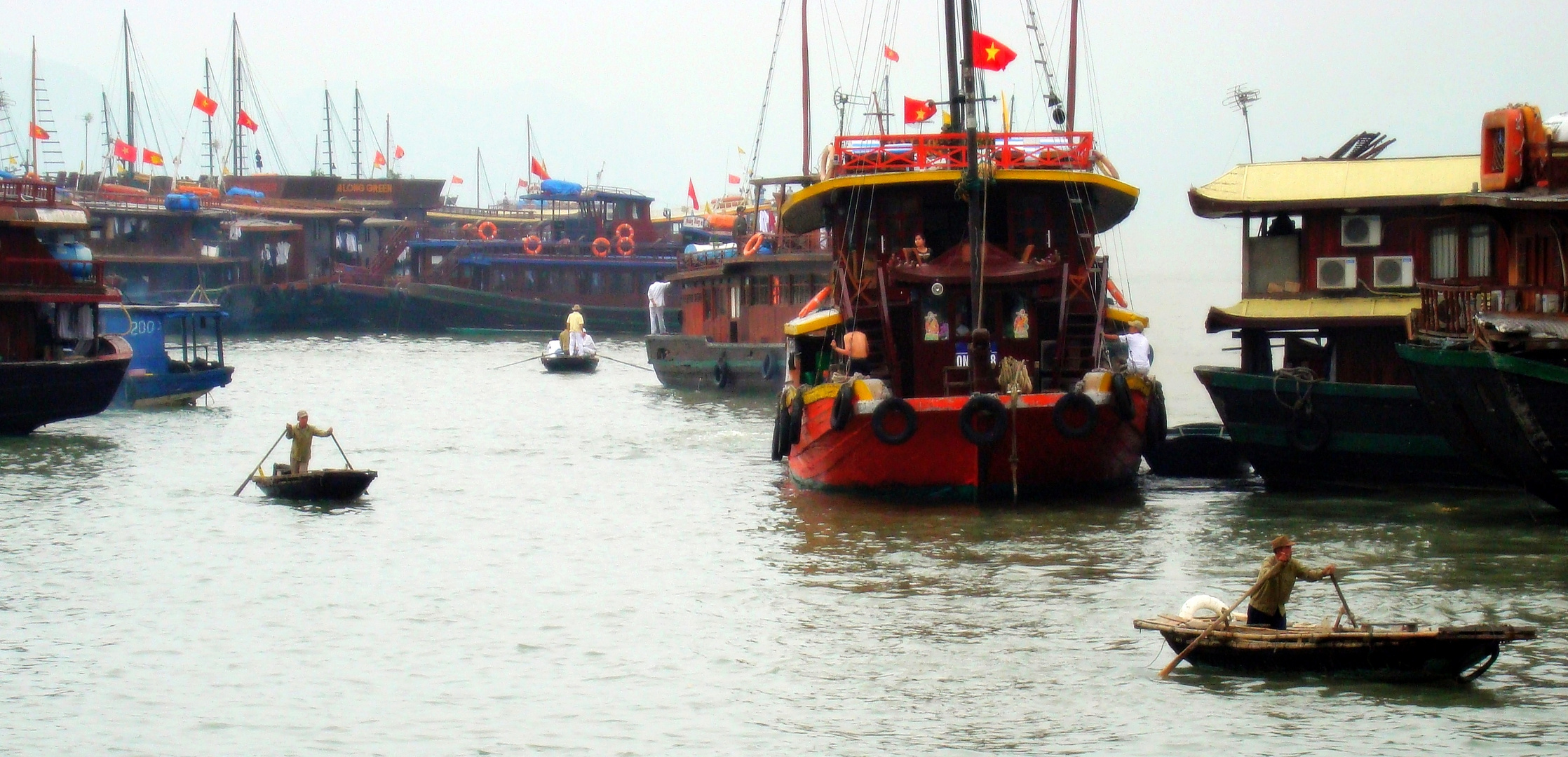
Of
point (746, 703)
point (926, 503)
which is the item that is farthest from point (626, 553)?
point (746, 703)

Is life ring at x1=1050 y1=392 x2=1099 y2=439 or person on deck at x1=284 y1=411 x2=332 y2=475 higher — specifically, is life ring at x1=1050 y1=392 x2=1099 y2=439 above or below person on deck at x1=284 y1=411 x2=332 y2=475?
above

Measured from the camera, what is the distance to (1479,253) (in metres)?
22.5

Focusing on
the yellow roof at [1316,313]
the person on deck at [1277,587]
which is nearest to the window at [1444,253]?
the yellow roof at [1316,313]

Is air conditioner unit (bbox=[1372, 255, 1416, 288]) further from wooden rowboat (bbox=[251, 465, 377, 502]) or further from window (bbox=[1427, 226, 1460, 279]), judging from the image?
wooden rowboat (bbox=[251, 465, 377, 502])

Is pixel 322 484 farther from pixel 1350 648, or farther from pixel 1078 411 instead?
pixel 1350 648

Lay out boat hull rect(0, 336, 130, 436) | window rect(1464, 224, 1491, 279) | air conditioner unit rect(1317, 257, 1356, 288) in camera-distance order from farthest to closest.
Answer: boat hull rect(0, 336, 130, 436), air conditioner unit rect(1317, 257, 1356, 288), window rect(1464, 224, 1491, 279)

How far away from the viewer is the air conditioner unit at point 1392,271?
24.7 m

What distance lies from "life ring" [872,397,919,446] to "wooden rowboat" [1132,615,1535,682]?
872cm

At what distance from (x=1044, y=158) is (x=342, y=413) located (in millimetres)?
23457

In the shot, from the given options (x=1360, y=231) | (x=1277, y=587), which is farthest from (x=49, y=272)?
(x=1277, y=587)

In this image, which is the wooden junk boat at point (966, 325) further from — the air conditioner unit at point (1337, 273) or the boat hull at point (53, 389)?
the boat hull at point (53, 389)

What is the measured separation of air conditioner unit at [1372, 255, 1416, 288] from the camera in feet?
81.1

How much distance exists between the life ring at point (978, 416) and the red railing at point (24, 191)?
2156 centimetres

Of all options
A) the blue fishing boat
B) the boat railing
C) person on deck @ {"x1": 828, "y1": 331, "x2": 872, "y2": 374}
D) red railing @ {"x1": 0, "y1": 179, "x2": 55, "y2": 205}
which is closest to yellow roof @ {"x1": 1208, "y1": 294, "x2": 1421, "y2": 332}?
person on deck @ {"x1": 828, "y1": 331, "x2": 872, "y2": 374}
